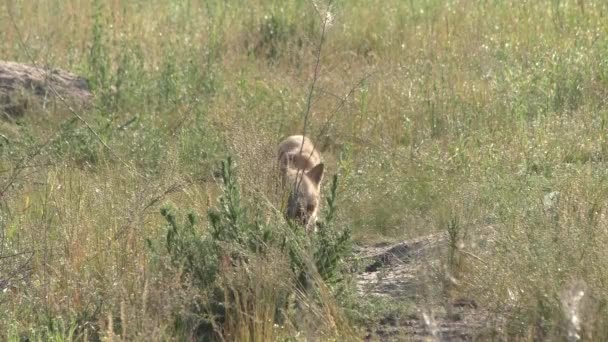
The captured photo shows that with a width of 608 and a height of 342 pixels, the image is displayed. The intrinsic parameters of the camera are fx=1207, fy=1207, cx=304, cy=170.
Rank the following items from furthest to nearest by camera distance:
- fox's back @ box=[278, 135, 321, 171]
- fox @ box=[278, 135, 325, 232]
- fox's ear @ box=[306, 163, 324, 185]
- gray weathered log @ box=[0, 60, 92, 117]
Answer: gray weathered log @ box=[0, 60, 92, 117], fox's back @ box=[278, 135, 321, 171], fox's ear @ box=[306, 163, 324, 185], fox @ box=[278, 135, 325, 232]

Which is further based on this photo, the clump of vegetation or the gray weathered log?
the gray weathered log

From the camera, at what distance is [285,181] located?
7992 mm

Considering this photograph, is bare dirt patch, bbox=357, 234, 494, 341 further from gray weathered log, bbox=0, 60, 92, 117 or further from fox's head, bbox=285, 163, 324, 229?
gray weathered log, bbox=0, 60, 92, 117

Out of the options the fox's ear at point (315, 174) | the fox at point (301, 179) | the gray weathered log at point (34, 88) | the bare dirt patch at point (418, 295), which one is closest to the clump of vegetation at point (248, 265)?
the bare dirt patch at point (418, 295)

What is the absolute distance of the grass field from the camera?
19.9 feet

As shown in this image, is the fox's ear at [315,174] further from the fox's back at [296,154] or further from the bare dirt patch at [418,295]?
the bare dirt patch at [418,295]

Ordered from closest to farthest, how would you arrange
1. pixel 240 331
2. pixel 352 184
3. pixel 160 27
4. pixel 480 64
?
pixel 240 331
pixel 352 184
pixel 480 64
pixel 160 27

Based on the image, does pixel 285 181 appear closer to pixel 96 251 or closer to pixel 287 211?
pixel 287 211

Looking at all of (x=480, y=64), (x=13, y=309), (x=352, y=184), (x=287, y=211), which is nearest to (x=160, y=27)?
(x=480, y=64)

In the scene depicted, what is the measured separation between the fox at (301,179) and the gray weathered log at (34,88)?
228cm

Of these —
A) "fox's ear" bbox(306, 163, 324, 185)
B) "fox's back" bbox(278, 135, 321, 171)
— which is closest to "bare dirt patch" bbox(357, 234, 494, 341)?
"fox's ear" bbox(306, 163, 324, 185)

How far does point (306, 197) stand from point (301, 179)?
0.42m

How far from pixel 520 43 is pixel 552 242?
5.80m

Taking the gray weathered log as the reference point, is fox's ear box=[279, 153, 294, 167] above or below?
below
